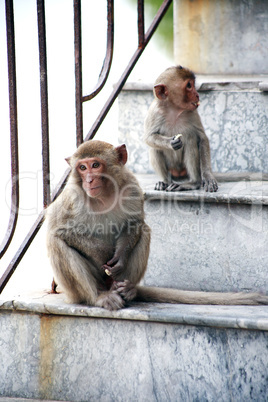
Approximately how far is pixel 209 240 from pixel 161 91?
1.08 metres

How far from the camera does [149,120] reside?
134 inches

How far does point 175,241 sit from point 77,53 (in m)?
0.92

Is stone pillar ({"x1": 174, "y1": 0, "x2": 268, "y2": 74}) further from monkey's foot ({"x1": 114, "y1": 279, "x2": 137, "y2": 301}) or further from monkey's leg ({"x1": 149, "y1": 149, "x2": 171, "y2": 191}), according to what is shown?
monkey's foot ({"x1": 114, "y1": 279, "x2": 137, "y2": 301})

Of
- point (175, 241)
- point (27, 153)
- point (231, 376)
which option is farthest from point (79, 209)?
point (27, 153)

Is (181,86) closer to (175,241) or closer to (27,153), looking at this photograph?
(175,241)

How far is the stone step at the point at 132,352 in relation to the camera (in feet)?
6.73

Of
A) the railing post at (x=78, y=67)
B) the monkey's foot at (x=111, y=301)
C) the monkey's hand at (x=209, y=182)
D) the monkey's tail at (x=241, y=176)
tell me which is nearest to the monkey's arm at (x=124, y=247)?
Answer: the monkey's foot at (x=111, y=301)

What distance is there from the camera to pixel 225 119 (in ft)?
10.7

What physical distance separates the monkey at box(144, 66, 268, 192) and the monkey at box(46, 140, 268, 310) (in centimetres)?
69

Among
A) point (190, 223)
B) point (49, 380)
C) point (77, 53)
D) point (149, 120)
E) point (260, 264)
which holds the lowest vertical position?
point (49, 380)

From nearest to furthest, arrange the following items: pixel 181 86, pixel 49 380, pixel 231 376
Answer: pixel 231 376, pixel 49 380, pixel 181 86

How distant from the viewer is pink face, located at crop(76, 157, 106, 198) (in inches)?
91.4

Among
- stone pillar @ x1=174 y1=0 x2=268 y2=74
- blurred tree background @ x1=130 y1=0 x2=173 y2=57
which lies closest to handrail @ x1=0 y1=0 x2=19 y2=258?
stone pillar @ x1=174 y1=0 x2=268 y2=74

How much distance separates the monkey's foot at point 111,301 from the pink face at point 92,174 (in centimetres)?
39
